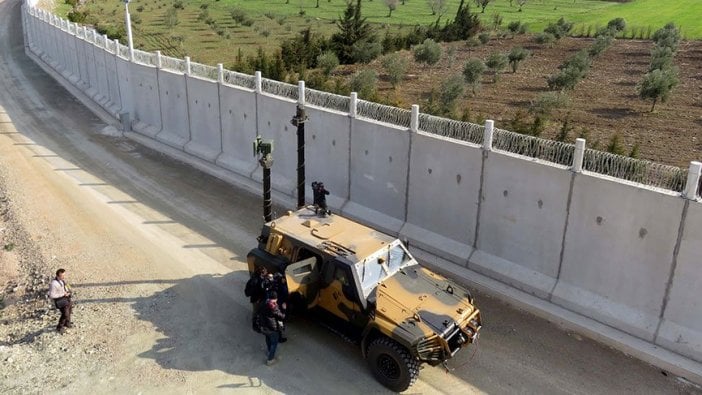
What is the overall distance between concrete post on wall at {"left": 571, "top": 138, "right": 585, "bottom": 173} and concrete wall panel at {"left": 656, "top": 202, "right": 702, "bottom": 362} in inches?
73.2

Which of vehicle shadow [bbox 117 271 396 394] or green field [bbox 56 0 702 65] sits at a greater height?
green field [bbox 56 0 702 65]

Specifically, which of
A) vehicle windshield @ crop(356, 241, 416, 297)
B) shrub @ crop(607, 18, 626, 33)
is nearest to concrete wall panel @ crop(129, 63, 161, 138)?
vehicle windshield @ crop(356, 241, 416, 297)

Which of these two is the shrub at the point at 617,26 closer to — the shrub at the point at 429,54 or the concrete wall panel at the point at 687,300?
the shrub at the point at 429,54

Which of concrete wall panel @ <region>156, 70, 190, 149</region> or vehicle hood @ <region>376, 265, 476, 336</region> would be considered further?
concrete wall panel @ <region>156, 70, 190, 149</region>

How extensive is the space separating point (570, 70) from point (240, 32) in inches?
1439

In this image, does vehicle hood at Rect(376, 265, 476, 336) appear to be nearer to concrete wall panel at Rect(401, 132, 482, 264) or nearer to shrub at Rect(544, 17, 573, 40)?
concrete wall panel at Rect(401, 132, 482, 264)

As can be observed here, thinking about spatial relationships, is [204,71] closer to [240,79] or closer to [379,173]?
[240,79]

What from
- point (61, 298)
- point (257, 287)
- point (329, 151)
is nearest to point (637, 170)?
point (257, 287)

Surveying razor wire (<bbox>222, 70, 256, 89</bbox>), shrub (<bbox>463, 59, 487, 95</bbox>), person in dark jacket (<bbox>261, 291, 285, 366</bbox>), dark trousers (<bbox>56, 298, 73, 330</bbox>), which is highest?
razor wire (<bbox>222, 70, 256, 89</bbox>)

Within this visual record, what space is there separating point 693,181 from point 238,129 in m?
12.3

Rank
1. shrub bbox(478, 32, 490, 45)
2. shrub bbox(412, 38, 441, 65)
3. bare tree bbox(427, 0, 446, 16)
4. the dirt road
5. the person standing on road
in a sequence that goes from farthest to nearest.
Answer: bare tree bbox(427, 0, 446, 16)
shrub bbox(478, 32, 490, 45)
shrub bbox(412, 38, 441, 65)
the person standing on road
the dirt road

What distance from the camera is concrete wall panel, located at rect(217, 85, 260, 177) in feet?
55.8

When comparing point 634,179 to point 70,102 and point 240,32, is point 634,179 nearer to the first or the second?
point 70,102

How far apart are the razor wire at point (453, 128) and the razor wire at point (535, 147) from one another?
40cm
